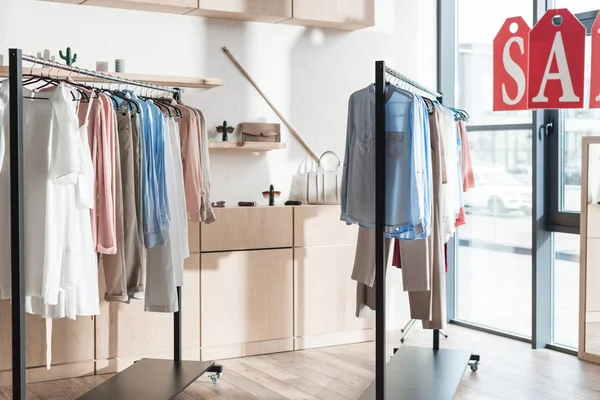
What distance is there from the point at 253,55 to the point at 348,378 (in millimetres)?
2292

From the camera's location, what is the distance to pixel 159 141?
12.3ft

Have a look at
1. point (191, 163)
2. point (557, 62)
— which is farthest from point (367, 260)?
point (557, 62)

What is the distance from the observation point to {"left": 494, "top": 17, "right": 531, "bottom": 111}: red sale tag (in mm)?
4863

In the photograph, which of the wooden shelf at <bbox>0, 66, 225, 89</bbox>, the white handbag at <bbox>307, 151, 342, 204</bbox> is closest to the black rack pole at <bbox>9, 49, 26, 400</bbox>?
the wooden shelf at <bbox>0, 66, 225, 89</bbox>

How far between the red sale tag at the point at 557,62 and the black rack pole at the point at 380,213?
1.58 metres

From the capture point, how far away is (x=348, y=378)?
457cm

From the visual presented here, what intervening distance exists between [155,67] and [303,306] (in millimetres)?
1873

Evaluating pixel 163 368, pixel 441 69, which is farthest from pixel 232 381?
pixel 441 69

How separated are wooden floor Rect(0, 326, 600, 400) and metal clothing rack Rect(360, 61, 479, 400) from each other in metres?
0.13

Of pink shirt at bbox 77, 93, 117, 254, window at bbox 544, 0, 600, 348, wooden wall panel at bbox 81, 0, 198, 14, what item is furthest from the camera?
window at bbox 544, 0, 600, 348

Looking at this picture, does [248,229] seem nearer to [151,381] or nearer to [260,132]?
[260,132]

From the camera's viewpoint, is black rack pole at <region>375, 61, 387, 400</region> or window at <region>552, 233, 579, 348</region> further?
window at <region>552, 233, 579, 348</region>

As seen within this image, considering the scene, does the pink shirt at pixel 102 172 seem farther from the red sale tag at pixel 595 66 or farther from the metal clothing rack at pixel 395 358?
the red sale tag at pixel 595 66

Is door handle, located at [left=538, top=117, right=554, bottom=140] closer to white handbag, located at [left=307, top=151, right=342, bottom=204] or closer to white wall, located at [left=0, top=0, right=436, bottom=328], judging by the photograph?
white wall, located at [left=0, top=0, right=436, bottom=328]
